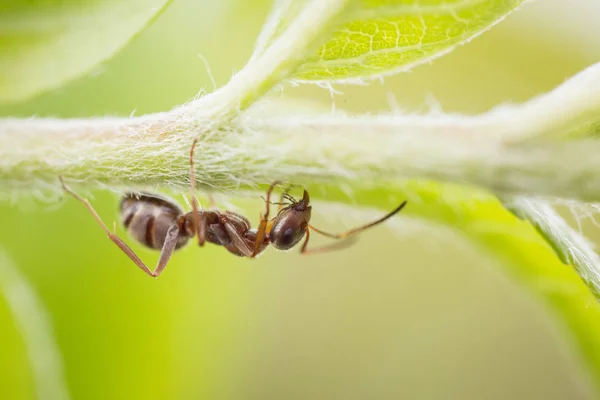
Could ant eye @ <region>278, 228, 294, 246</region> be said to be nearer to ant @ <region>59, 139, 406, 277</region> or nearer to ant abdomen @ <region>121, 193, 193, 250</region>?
ant @ <region>59, 139, 406, 277</region>

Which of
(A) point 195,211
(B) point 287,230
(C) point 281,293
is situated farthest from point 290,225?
(C) point 281,293

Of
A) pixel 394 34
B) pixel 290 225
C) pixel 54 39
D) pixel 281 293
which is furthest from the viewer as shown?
pixel 281 293

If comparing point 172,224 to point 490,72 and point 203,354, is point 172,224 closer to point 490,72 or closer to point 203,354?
point 203,354

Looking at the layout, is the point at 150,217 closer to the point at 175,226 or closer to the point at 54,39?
the point at 175,226

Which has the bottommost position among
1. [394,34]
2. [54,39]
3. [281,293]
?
[394,34]

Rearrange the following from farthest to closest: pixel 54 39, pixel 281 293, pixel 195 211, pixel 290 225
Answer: pixel 281 293 → pixel 290 225 → pixel 195 211 → pixel 54 39

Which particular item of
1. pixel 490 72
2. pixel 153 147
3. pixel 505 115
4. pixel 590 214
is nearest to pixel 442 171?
pixel 505 115

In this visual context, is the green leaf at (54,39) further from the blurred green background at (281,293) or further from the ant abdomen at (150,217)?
the ant abdomen at (150,217)
